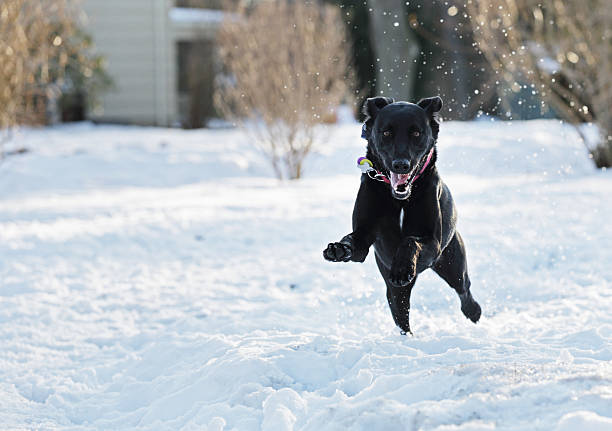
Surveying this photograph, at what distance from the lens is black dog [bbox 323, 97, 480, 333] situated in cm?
308

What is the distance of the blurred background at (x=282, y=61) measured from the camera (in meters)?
10.1

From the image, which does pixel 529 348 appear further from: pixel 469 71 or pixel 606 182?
pixel 469 71

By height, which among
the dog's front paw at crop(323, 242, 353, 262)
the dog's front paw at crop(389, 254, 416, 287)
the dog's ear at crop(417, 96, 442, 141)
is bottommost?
the dog's front paw at crop(389, 254, 416, 287)

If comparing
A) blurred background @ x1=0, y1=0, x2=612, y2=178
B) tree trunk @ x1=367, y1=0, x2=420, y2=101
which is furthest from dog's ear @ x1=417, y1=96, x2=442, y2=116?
tree trunk @ x1=367, y1=0, x2=420, y2=101

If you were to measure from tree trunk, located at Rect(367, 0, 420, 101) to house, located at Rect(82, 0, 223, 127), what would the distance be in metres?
8.67

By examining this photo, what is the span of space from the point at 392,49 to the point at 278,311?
653 centimetres

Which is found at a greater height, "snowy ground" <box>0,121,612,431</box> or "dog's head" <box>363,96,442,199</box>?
"dog's head" <box>363,96,442,199</box>

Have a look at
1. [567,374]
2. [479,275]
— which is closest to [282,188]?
[479,275]

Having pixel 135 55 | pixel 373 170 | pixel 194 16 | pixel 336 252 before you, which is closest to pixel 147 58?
pixel 135 55

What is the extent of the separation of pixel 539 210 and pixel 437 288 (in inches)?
111

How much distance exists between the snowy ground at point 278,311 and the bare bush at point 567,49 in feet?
2.87

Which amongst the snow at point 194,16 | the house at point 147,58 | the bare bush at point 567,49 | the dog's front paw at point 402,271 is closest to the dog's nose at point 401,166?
the dog's front paw at point 402,271

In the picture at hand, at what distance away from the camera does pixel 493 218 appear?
789cm

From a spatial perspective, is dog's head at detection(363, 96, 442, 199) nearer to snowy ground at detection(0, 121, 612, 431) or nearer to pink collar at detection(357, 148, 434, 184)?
pink collar at detection(357, 148, 434, 184)
